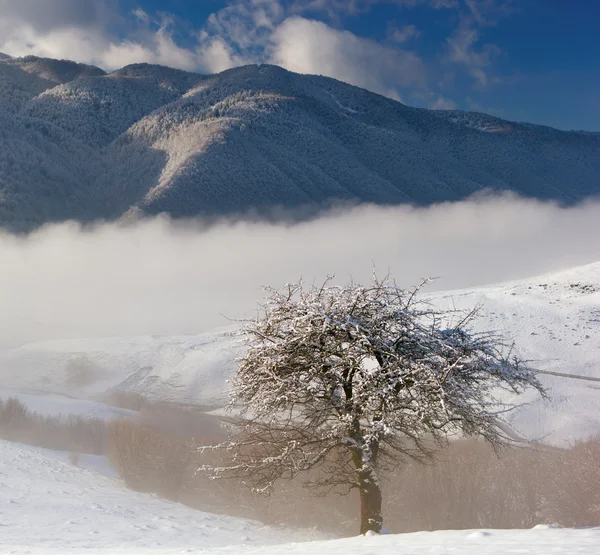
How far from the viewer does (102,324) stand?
7623 inches

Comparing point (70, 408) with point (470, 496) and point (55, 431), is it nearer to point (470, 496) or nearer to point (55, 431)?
point (55, 431)

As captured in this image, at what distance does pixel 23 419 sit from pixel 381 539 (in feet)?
226

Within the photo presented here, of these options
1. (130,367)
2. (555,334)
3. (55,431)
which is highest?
(555,334)

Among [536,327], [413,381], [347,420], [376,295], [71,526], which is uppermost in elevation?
[536,327]

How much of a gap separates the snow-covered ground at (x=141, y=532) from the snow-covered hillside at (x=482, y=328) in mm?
7047

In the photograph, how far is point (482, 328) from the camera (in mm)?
53062

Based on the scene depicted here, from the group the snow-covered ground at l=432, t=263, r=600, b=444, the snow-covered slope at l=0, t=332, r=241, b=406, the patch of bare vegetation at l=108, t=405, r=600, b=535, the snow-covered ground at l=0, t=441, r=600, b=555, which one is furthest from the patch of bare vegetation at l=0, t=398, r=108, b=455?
the snow-covered ground at l=432, t=263, r=600, b=444

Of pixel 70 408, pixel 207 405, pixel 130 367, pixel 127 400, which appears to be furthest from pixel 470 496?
pixel 130 367

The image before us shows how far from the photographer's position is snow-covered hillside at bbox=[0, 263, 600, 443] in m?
40.5

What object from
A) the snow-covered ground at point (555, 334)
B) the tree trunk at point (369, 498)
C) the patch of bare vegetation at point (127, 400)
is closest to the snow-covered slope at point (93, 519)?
the tree trunk at point (369, 498)

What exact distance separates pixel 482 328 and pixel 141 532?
3312 centimetres

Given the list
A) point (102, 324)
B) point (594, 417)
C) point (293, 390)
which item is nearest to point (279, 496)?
point (594, 417)

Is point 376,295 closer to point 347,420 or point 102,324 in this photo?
point 347,420

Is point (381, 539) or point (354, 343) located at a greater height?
point (354, 343)
